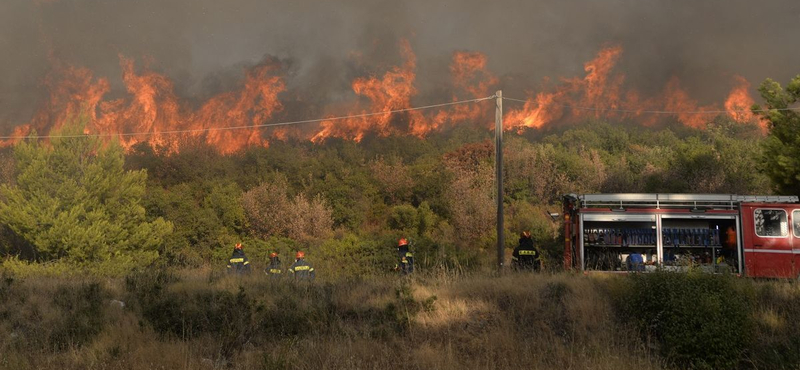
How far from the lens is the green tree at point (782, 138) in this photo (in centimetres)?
2052

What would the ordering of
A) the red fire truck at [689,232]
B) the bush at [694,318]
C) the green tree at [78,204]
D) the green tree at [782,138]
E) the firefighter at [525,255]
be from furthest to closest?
the green tree at [78,204] < the green tree at [782,138] < the firefighter at [525,255] < the red fire truck at [689,232] < the bush at [694,318]

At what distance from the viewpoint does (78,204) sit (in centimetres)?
3244

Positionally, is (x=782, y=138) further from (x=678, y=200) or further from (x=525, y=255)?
(x=525, y=255)

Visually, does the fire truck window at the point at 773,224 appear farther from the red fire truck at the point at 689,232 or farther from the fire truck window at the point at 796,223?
the fire truck window at the point at 796,223

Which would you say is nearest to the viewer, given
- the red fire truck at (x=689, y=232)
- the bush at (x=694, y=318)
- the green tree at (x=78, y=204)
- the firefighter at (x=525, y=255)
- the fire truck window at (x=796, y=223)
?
the bush at (x=694, y=318)

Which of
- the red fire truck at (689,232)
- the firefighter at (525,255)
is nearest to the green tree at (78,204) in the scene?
the firefighter at (525,255)

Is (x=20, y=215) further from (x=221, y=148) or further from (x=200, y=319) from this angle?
(x=221, y=148)

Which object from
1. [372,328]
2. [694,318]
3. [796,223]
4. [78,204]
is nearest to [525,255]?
[796,223]

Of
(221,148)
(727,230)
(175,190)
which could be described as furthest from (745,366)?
(221,148)

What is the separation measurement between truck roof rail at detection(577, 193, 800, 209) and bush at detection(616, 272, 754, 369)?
5.60 metres

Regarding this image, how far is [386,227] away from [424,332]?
3105 cm

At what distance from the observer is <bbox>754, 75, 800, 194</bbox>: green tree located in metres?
20.5

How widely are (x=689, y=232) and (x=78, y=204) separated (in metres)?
29.8

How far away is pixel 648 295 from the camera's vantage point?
9.45 meters
